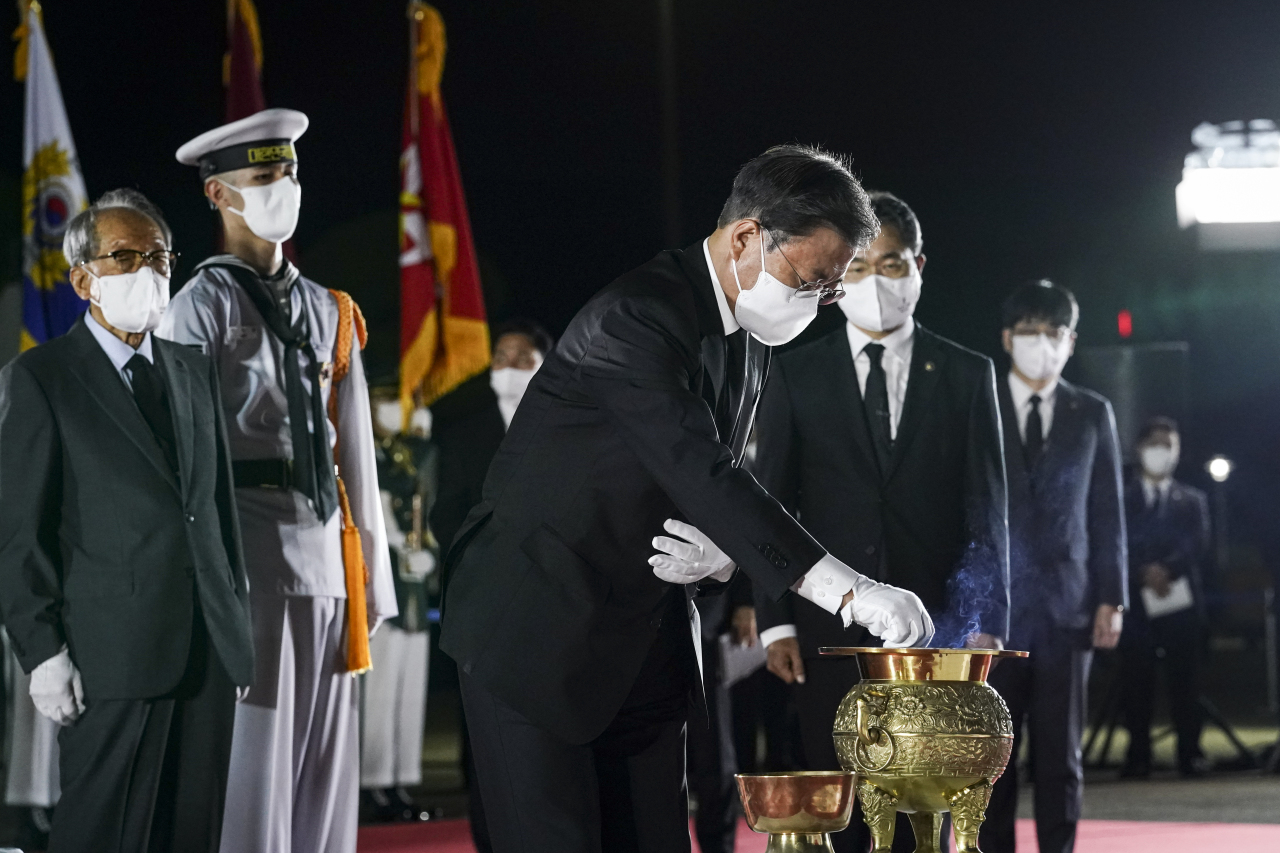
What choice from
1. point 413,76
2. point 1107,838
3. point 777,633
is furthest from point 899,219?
point 413,76

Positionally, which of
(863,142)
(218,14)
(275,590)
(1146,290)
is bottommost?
(275,590)

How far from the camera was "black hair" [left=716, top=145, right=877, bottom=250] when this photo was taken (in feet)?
6.70

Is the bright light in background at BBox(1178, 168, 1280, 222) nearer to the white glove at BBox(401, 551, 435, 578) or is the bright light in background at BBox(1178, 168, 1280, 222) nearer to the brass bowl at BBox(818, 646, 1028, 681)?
the white glove at BBox(401, 551, 435, 578)

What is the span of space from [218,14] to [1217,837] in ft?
29.9

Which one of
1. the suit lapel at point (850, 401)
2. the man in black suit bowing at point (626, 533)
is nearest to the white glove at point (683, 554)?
the man in black suit bowing at point (626, 533)

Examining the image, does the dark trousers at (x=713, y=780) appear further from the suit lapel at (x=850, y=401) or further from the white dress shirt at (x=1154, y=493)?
the white dress shirt at (x=1154, y=493)

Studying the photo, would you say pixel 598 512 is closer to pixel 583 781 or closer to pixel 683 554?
pixel 683 554

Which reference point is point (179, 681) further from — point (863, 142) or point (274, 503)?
point (863, 142)

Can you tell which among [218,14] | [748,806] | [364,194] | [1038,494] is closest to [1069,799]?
[1038,494]

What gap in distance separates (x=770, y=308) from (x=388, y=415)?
15.7ft

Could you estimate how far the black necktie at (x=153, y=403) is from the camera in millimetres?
3025

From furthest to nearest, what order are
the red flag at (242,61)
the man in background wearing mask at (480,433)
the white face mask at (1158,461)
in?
1. the white face mask at (1158,461)
2. the red flag at (242,61)
3. the man in background wearing mask at (480,433)

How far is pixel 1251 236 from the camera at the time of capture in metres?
8.84

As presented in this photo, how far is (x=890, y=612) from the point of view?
1.84 metres
